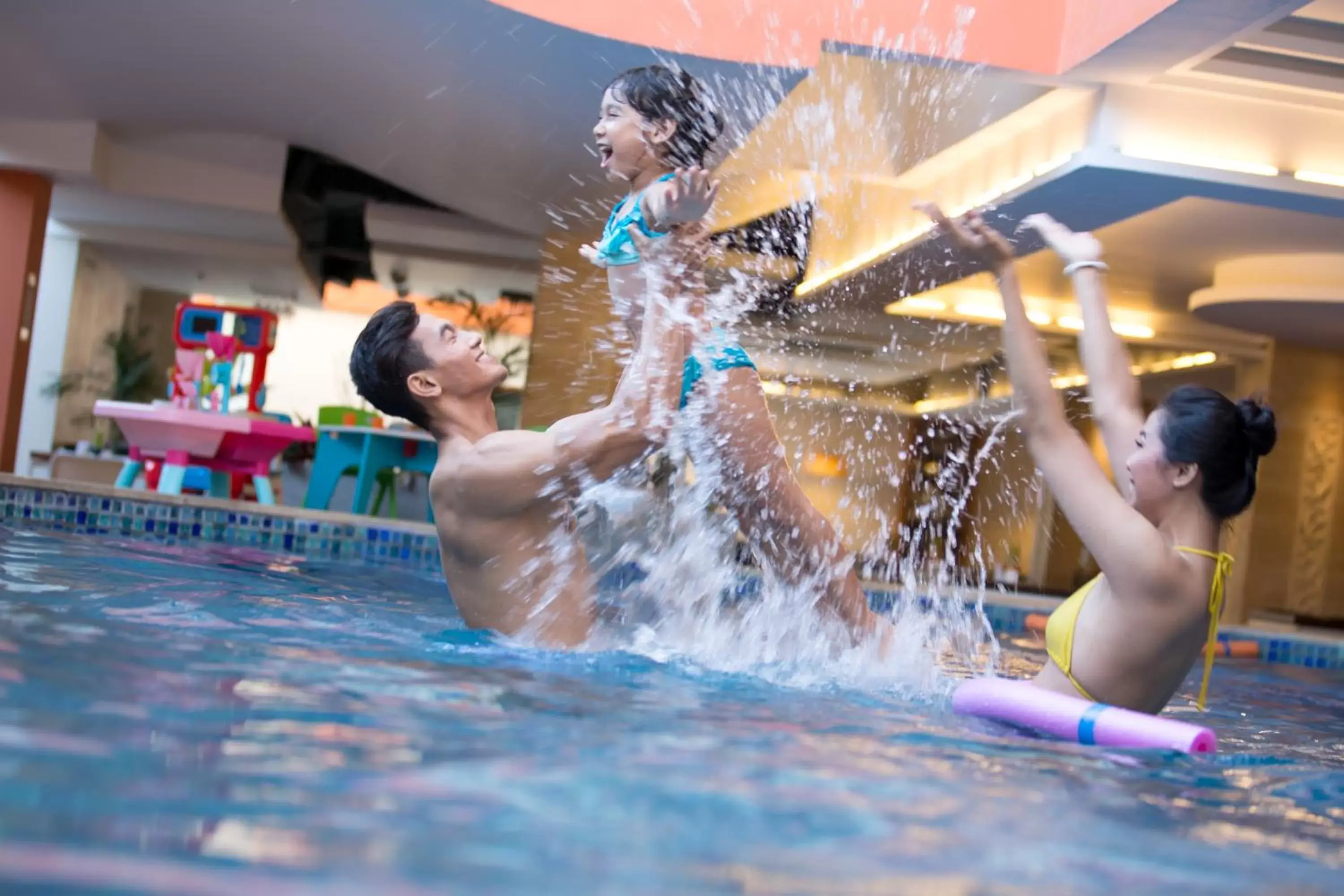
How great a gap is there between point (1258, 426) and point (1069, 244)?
53cm

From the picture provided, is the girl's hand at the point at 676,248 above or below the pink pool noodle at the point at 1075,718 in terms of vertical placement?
above

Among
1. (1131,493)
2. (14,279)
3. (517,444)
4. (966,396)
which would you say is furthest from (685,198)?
(966,396)

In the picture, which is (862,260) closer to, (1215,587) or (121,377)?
(1215,587)

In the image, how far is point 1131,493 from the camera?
2.74 metres

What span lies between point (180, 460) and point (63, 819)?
7247mm

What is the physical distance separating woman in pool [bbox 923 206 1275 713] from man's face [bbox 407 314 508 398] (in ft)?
3.99

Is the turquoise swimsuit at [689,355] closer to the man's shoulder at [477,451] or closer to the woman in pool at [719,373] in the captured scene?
the woman in pool at [719,373]

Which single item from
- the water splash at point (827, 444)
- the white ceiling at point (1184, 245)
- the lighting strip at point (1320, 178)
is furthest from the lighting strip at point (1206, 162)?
the white ceiling at point (1184, 245)

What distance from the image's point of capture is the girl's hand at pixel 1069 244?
2.71 m

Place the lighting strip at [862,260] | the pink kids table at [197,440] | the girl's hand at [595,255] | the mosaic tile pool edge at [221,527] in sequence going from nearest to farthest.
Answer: the girl's hand at [595,255] < the mosaic tile pool edge at [221,527] < the pink kids table at [197,440] < the lighting strip at [862,260]

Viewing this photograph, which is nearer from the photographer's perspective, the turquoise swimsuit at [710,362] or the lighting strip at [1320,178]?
the turquoise swimsuit at [710,362]

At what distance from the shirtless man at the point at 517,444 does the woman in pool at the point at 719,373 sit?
188mm

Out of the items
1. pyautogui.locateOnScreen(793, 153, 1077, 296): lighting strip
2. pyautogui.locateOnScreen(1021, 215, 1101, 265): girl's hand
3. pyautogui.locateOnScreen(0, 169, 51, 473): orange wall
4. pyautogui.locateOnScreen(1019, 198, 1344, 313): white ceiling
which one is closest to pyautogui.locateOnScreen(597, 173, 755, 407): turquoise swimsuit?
pyautogui.locateOnScreen(1021, 215, 1101, 265): girl's hand

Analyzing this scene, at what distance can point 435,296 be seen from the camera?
16734 millimetres
